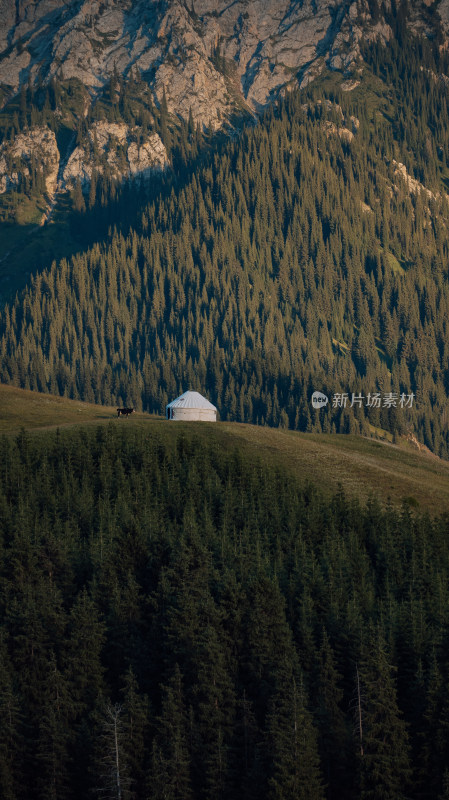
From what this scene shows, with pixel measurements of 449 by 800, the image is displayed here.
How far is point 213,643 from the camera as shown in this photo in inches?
3750

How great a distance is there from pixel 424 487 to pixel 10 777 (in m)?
96.2

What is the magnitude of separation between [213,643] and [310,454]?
257 feet

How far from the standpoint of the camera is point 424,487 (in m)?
169

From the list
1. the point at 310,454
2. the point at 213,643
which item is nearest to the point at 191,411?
the point at 310,454

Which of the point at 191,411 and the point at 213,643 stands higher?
the point at 191,411

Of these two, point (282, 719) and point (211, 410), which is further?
point (211, 410)

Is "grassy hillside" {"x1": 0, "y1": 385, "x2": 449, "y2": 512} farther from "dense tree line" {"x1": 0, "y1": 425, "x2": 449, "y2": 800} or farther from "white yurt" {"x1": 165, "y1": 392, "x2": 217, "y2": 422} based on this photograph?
"dense tree line" {"x1": 0, "y1": 425, "x2": 449, "y2": 800}

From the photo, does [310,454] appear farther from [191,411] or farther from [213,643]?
[213,643]

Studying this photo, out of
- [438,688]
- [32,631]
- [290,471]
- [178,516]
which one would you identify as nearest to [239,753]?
[438,688]

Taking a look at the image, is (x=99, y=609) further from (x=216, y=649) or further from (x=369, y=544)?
(x=369, y=544)

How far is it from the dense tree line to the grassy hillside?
1559 cm

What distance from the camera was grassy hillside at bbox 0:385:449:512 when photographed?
531 ft

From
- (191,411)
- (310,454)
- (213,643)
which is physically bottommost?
(213,643)

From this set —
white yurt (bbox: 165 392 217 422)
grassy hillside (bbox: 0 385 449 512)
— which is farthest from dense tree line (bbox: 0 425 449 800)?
white yurt (bbox: 165 392 217 422)
